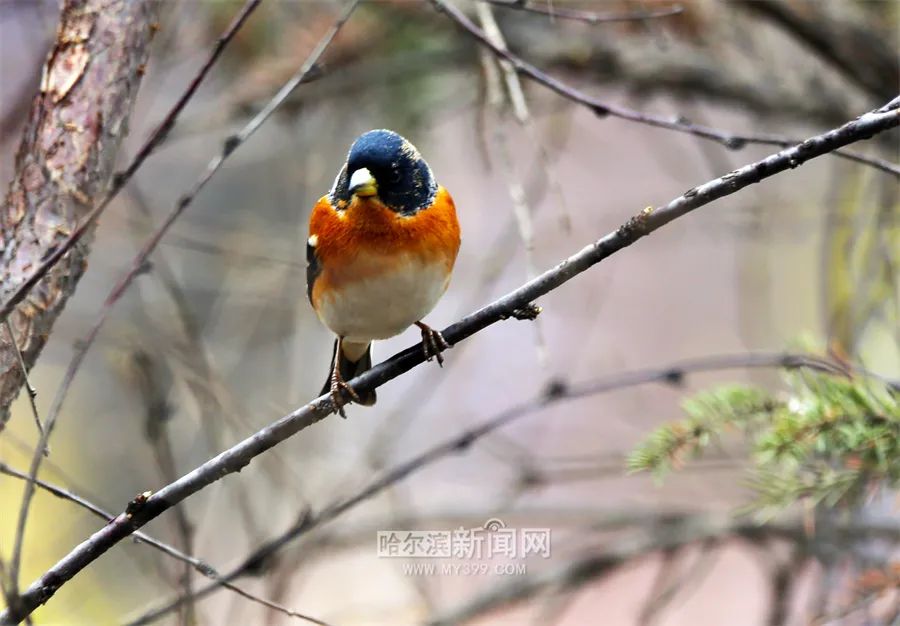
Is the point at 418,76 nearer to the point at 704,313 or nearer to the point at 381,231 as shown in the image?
the point at 381,231

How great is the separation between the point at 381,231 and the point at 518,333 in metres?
3.54

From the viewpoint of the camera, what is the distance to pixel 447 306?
5156 millimetres

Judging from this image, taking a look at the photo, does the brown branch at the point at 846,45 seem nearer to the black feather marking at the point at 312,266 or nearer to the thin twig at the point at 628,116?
the thin twig at the point at 628,116

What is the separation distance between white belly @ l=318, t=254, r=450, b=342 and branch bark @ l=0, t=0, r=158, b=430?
1.70ft

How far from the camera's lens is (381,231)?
1843 mm

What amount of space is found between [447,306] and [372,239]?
3.33m

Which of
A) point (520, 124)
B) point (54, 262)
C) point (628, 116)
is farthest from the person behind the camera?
point (520, 124)

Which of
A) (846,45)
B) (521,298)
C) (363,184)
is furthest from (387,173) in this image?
(846,45)

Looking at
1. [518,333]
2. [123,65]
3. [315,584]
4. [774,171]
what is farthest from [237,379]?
[774,171]

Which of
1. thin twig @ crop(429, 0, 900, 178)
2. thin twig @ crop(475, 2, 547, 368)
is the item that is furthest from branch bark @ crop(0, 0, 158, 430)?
thin twig @ crop(475, 2, 547, 368)

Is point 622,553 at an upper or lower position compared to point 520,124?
lower

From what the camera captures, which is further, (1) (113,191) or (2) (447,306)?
(2) (447,306)

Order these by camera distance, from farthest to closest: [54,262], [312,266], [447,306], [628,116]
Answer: [447,306], [312,266], [628,116], [54,262]

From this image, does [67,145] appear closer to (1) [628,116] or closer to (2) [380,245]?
(2) [380,245]
